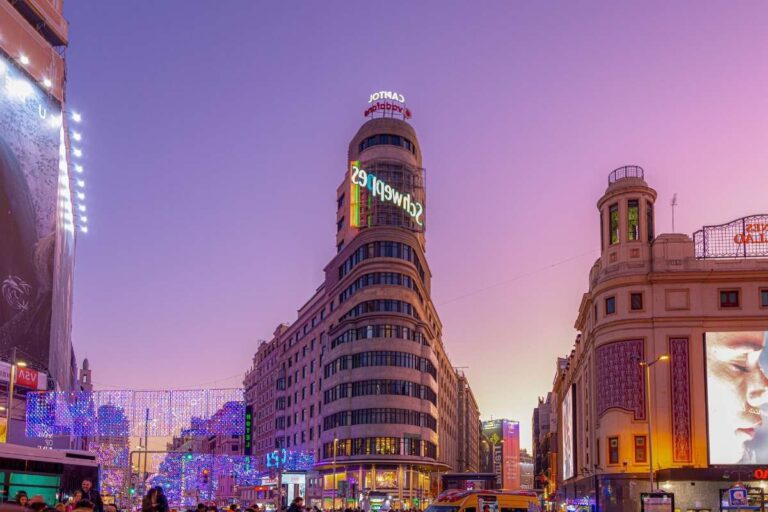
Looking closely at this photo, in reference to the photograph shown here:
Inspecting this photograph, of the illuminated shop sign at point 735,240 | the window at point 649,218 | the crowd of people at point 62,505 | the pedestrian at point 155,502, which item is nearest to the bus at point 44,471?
the crowd of people at point 62,505

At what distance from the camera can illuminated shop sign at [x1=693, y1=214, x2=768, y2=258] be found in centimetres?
6138

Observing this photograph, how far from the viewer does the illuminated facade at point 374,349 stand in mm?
86125

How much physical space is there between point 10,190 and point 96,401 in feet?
39.5

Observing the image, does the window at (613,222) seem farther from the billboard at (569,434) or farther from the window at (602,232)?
the billboard at (569,434)

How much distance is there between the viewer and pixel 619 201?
6444 centimetres

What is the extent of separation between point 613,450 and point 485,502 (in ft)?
91.1

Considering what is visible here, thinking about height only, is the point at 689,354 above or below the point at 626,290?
below

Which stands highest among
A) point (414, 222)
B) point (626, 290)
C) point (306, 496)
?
point (414, 222)

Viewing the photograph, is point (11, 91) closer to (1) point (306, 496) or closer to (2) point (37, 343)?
(2) point (37, 343)

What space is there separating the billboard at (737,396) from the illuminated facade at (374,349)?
26494mm

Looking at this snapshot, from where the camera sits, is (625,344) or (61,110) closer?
(61,110)

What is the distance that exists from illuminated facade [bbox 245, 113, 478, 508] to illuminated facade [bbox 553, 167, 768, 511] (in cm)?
2129

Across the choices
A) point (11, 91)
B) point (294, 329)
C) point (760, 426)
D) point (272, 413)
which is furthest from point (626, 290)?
point (272, 413)

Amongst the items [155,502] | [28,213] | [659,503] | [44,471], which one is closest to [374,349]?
[28,213]
